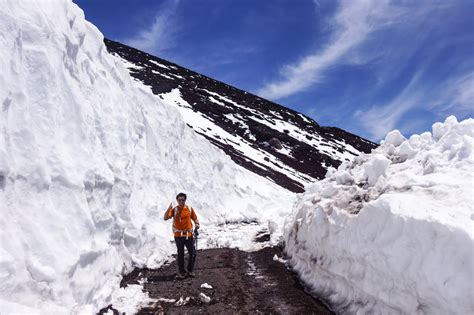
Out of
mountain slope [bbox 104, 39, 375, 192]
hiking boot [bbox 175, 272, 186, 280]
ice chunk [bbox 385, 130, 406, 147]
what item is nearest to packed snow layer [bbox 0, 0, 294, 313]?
hiking boot [bbox 175, 272, 186, 280]

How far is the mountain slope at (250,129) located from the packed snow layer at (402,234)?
26436 mm

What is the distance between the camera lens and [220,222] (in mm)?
19594

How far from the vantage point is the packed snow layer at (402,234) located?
479 cm

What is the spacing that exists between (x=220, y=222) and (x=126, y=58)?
220ft

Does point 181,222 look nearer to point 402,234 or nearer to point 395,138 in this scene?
point 402,234

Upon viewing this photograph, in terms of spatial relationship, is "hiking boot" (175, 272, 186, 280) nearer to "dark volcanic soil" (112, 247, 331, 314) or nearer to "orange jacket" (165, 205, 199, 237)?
"dark volcanic soil" (112, 247, 331, 314)

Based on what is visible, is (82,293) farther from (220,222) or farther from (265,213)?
(265,213)

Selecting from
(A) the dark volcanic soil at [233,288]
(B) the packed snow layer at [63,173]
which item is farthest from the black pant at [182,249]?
(B) the packed snow layer at [63,173]

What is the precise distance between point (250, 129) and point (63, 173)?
2138 inches

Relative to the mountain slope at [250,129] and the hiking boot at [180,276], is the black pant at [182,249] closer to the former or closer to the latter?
the hiking boot at [180,276]

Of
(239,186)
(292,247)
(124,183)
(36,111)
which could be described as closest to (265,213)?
(239,186)

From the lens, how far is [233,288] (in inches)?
311

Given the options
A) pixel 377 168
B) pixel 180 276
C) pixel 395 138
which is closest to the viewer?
pixel 377 168

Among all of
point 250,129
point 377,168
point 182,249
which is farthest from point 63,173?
point 250,129
